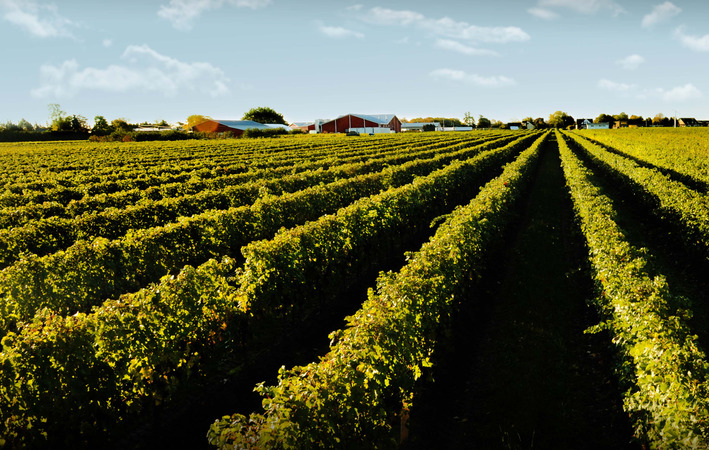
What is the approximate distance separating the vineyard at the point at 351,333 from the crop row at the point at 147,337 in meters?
0.03

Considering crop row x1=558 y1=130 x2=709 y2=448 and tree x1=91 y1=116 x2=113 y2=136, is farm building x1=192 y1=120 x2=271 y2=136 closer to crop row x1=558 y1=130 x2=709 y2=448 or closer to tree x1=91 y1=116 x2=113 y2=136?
tree x1=91 y1=116 x2=113 y2=136

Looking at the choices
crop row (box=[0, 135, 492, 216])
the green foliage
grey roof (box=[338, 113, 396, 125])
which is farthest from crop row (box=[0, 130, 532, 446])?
grey roof (box=[338, 113, 396, 125])

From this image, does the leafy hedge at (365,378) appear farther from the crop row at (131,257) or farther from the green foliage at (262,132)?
the green foliage at (262,132)

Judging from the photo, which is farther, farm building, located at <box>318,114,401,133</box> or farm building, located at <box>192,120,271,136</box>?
farm building, located at <box>318,114,401,133</box>

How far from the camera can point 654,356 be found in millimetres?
5367

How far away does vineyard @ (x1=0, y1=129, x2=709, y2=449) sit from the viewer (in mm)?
4992

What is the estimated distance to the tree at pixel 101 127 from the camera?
358 ft

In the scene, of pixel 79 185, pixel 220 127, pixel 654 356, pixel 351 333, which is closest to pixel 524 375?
pixel 654 356

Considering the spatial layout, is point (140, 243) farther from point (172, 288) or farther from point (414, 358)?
point (414, 358)

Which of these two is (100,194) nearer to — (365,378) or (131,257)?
(131,257)

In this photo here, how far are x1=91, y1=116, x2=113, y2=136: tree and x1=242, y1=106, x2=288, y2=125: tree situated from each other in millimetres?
53172

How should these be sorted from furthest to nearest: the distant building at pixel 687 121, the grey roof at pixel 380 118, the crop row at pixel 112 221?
the distant building at pixel 687 121
the grey roof at pixel 380 118
the crop row at pixel 112 221

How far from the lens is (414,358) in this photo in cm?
599

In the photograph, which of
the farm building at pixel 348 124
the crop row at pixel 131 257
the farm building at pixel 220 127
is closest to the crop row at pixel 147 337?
the crop row at pixel 131 257
